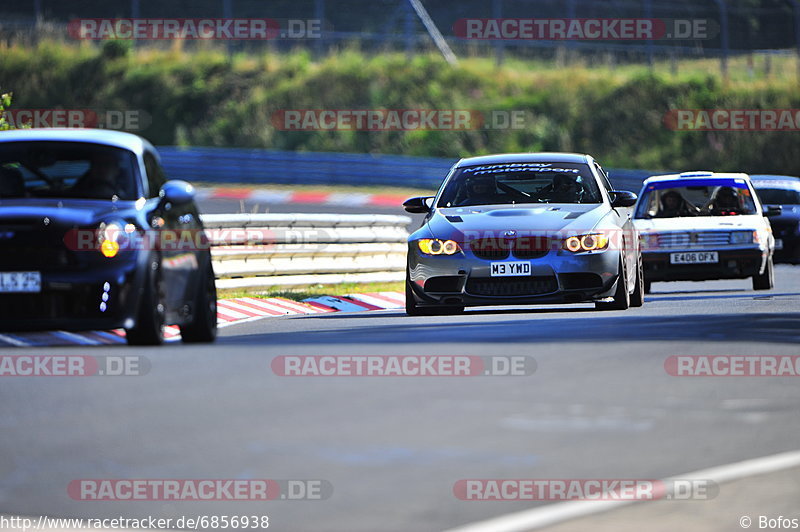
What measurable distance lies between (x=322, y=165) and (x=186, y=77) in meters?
10.2

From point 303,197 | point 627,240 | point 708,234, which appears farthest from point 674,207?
point 303,197

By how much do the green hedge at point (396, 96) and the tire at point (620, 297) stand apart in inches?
1175

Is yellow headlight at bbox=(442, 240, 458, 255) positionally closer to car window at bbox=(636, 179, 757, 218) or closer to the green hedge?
car window at bbox=(636, 179, 757, 218)

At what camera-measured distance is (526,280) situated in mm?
9430

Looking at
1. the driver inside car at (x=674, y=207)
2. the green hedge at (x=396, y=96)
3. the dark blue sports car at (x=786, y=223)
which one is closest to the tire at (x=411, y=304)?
the driver inside car at (x=674, y=207)

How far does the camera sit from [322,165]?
119 feet

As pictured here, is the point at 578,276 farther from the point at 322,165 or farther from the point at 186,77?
the point at 186,77

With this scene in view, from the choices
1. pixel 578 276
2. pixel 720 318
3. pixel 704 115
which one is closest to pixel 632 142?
pixel 704 115

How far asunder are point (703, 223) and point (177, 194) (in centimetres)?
1354

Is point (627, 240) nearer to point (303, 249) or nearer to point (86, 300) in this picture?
point (303, 249)

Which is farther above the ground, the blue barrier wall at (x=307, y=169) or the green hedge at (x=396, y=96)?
the green hedge at (x=396, y=96)

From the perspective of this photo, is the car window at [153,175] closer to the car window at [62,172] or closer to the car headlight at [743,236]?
the car window at [62,172]

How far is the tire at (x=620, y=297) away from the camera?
9.92 metres

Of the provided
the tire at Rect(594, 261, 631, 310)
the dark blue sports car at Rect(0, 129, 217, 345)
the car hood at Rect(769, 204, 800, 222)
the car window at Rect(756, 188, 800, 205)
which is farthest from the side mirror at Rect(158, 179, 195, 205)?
the car window at Rect(756, 188, 800, 205)
